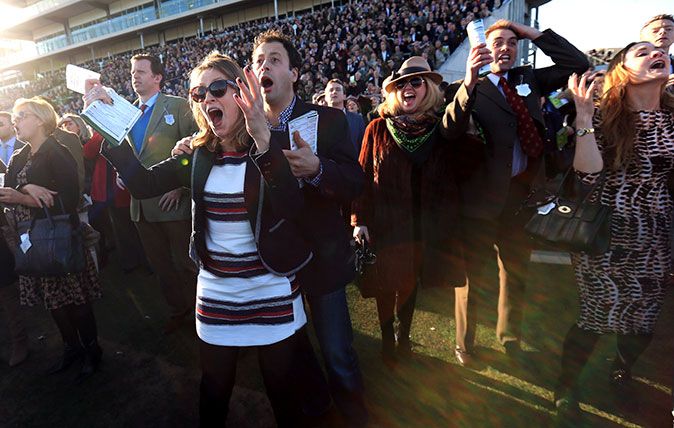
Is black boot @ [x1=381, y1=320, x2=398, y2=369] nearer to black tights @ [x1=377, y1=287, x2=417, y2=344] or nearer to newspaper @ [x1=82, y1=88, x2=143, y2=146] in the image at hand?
black tights @ [x1=377, y1=287, x2=417, y2=344]

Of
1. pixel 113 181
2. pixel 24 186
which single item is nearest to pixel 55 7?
pixel 113 181

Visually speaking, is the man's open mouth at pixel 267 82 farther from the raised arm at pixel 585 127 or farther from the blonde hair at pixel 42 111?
the blonde hair at pixel 42 111

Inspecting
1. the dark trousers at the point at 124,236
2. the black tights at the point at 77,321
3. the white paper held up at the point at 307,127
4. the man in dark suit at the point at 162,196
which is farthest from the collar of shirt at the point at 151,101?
the dark trousers at the point at 124,236

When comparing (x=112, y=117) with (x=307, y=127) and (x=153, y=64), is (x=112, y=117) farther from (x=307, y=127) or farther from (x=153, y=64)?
(x=153, y=64)

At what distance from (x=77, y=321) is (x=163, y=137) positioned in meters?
1.61

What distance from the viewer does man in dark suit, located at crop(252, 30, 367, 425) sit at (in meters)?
1.95

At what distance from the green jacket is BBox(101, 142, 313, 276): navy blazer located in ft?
4.52

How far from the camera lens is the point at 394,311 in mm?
2854

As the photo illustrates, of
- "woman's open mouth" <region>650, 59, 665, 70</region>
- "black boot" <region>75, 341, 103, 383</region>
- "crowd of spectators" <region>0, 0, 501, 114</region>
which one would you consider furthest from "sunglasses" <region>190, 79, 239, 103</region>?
"crowd of spectators" <region>0, 0, 501, 114</region>

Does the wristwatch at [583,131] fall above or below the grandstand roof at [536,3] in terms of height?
below

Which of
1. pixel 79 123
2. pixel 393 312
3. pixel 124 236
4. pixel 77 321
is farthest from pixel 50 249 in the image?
pixel 79 123

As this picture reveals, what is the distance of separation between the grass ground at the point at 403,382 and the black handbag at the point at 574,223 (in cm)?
112

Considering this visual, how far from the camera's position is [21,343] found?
3387 millimetres

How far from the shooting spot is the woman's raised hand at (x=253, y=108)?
1.43 metres
